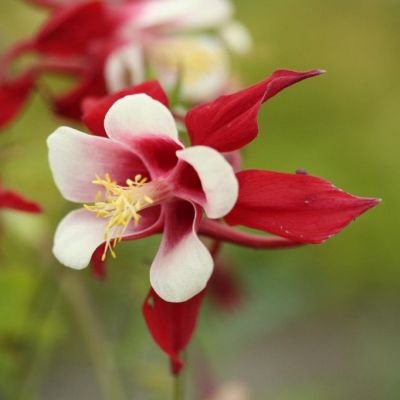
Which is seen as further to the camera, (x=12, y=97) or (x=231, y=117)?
(x=12, y=97)

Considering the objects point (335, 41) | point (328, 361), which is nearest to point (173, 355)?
point (328, 361)

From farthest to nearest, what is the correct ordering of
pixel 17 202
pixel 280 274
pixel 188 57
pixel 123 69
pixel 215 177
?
pixel 280 274
pixel 188 57
pixel 123 69
pixel 17 202
pixel 215 177

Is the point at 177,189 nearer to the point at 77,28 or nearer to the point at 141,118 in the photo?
the point at 141,118

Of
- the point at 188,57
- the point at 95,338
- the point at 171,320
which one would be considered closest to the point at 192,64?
the point at 188,57

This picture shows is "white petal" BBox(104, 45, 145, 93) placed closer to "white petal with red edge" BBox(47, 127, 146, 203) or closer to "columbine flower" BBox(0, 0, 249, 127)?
"columbine flower" BBox(0, 0, 249, 127)

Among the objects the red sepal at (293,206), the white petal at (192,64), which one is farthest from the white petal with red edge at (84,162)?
the white petal at (192,64)

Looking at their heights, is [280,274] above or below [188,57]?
below

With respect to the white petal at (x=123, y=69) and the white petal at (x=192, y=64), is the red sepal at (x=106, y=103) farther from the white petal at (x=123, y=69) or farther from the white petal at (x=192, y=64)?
the white petal at (x=192, y=64)

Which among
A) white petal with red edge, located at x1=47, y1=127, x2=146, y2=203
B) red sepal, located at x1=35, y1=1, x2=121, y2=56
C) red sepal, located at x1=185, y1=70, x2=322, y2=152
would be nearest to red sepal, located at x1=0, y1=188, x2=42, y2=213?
white petal with red edge, located at x1=47, y1=127, x2=146, y2=203

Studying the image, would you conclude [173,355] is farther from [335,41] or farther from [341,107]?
[335,41]
